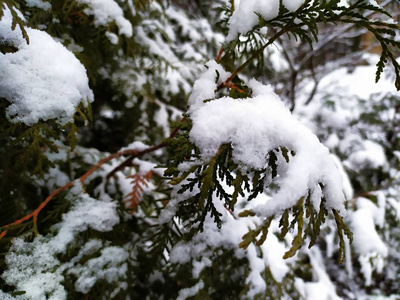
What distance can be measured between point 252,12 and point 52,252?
1.18 metres

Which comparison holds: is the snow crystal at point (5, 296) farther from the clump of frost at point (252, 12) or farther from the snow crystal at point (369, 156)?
the snow crystal at point (369, 156)

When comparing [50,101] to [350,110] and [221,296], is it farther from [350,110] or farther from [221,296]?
[350,110]

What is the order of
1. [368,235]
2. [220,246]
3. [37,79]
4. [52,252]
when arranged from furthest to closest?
[368,235], [220,246], [52,252], [37,79]

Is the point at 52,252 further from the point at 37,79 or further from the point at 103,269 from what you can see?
the point at 37,79

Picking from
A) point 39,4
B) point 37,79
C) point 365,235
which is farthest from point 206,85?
point 365,235

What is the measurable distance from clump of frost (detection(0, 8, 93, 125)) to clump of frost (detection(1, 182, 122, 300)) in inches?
19.3

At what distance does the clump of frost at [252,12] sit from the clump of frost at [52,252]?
978mm

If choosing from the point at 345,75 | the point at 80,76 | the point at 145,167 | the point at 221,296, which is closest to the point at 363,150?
the point at 221,296

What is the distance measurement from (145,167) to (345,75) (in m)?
6.59

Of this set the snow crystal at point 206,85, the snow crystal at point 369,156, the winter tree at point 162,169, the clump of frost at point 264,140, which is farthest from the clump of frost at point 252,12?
the snow crystal at point 369,156

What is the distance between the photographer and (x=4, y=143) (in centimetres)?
164

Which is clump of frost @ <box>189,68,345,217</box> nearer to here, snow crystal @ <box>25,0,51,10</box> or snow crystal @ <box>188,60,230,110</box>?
snow crystal @ <box>188,60,230,110</box>

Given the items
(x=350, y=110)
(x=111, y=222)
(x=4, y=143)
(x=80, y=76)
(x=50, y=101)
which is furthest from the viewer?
(x=350, y=110)

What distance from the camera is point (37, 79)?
3.25 ft
